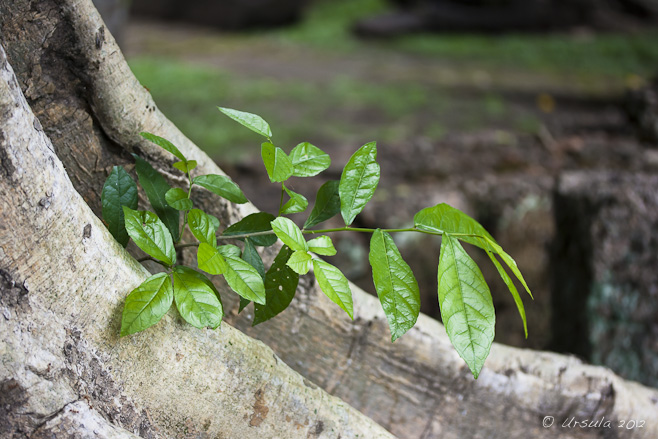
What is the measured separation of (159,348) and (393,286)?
339 mm

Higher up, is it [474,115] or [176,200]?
[176,200]

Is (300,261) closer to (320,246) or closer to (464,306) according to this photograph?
(320,246)

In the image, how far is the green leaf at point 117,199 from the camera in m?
0.92

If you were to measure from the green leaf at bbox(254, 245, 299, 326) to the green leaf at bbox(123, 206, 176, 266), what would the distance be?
0.15m

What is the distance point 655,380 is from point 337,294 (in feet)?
5.05

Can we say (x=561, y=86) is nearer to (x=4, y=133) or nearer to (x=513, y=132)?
(x=513, y=132)

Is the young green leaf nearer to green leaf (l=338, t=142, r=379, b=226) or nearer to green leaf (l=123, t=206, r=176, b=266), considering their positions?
green leaf (l=338, t=142, r=379, b=226)

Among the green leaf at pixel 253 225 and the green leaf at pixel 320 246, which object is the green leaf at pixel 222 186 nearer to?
the green leaf at pixel 253 225

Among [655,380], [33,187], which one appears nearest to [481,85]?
[655,380]

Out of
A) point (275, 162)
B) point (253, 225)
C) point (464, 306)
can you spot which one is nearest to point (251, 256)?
point (253, 225)

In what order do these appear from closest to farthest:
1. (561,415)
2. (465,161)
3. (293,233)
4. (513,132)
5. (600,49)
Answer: (293,233), (561,415), (465,161), (513,132), (600,49)

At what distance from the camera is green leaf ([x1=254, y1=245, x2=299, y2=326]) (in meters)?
0.93

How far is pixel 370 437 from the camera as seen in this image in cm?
107

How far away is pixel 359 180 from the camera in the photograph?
90cm
